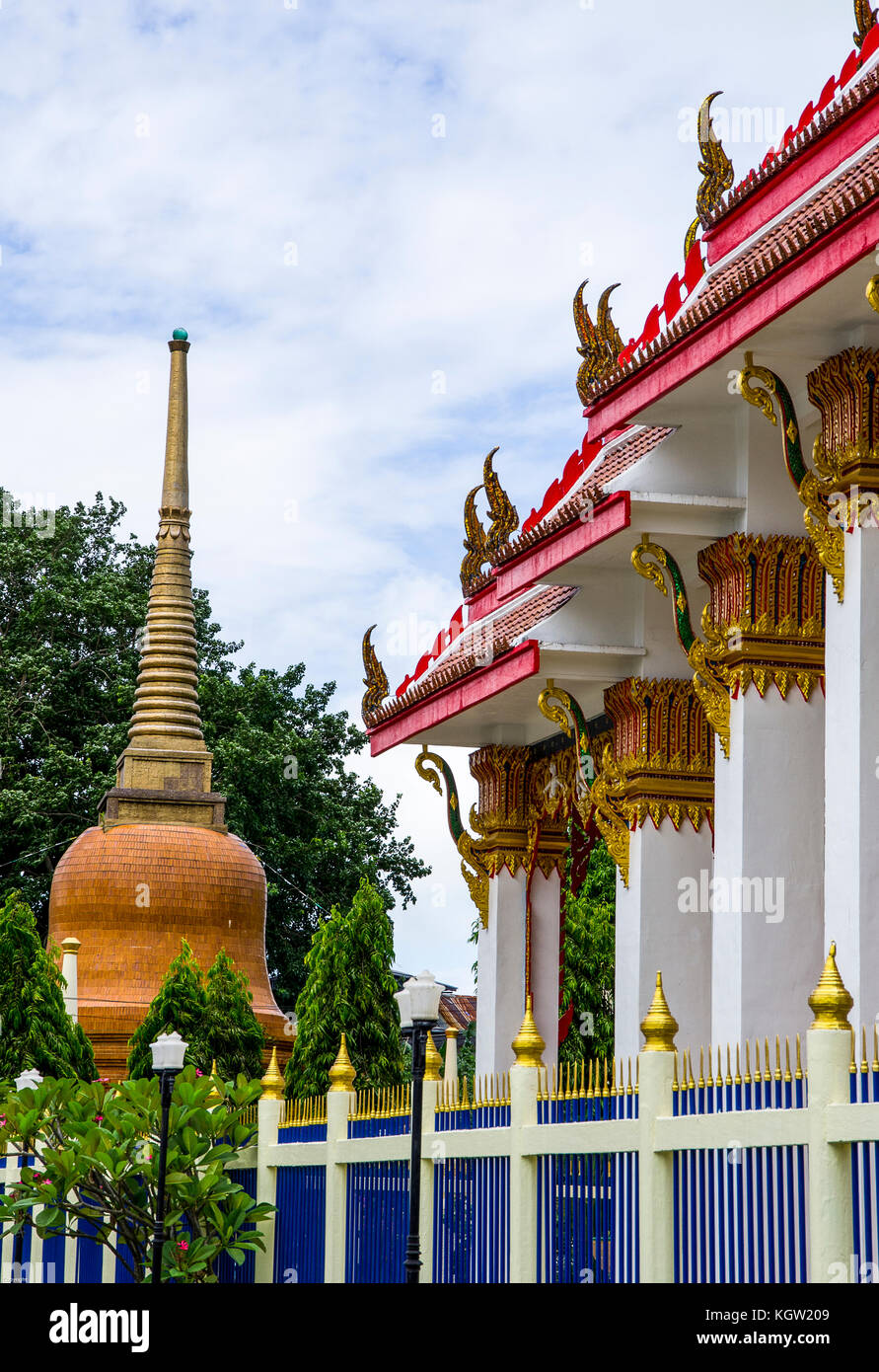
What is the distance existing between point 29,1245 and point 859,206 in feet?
39.6

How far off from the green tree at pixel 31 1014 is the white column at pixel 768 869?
1491 centimetres

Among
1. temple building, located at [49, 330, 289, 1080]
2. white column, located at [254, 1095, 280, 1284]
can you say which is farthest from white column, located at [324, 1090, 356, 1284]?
temple building, located at [49, 330, 289, 1080]

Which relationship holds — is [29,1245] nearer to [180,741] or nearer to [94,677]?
[180,741]

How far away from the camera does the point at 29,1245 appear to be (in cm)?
1788

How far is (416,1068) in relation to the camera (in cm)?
1248

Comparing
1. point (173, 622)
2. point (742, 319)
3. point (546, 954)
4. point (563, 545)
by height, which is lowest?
point (546, 954)

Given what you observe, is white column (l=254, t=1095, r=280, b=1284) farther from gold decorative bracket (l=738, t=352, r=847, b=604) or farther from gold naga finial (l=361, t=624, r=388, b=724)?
gold decorative bracket (l=738, t=352, r=847, b=604)

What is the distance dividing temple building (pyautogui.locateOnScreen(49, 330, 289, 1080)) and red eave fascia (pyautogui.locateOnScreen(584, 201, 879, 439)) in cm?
2053

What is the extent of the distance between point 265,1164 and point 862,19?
9.19 meters

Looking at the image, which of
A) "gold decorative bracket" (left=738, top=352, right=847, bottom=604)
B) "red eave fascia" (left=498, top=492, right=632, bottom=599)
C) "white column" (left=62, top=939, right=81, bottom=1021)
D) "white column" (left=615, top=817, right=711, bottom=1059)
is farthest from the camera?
"white column" (left=62, top=939, right=81, bottom=1021)

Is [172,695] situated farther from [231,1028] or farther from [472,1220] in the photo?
[472,1220]

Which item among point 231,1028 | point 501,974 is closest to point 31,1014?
point 231,1028

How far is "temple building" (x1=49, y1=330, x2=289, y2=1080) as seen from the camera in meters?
32.5
